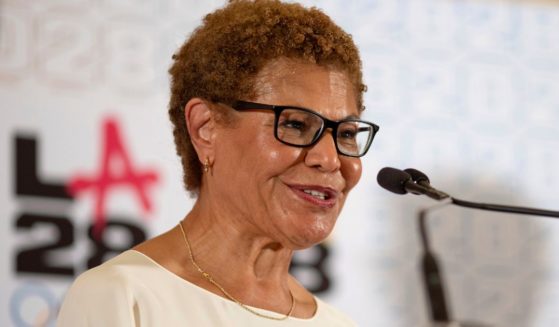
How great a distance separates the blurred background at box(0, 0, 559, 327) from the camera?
9.71 feet

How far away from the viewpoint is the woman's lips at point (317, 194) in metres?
2.05

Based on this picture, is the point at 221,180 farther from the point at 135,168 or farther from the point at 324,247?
the point at 324,247

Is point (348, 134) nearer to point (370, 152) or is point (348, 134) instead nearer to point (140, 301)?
point (140, 301)

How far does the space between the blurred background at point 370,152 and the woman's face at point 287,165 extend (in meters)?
0.99

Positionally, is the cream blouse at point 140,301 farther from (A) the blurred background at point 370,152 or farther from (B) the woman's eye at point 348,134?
(A) the blurred background at point 370,152

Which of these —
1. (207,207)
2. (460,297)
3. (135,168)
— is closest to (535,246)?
(460,297)

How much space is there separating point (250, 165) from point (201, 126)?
178 mm

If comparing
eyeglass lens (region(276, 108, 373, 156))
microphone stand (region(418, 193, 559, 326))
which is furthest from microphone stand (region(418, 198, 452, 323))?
eyeglass lens (region(276, 108, 373, 156))

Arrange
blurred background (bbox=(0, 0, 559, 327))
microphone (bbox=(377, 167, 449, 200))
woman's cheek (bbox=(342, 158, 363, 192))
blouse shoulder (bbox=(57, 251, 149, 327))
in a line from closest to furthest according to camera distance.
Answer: blouse shoulder (bbox=(57, 251, 149, 327)) < microphone (bbox=(377, 167, 449, 200)) < woman's cheek (bbox=(342, 158, 363, 192)) < blurred background (bbox=(0, 0, 559, 327))

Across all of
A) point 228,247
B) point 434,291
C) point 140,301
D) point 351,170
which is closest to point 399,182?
point 351,170

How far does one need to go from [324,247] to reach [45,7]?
1.27 metres

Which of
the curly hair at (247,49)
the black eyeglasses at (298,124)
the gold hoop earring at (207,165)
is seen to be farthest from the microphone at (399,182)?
the gold hoop earring at (207,165)

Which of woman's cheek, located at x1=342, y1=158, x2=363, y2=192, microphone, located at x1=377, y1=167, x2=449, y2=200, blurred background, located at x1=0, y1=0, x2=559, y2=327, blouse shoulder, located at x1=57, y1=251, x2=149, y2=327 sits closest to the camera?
blouse shoulder, located at x1=57, y1=251, x2=149, y2=327

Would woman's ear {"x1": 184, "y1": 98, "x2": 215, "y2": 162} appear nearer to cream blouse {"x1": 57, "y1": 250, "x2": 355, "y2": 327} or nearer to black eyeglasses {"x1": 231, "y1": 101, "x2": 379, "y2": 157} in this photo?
black eyeglasses {"x1": 231, "y1": 101, "x2": 379, "y2": 157}
